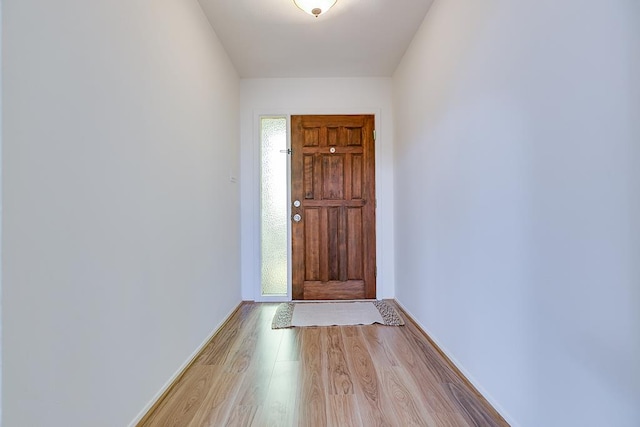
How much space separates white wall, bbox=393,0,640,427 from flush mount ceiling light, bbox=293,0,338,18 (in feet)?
2.38

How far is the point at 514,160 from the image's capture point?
1.24 metres

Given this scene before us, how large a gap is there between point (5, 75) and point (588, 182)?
5.34 ft

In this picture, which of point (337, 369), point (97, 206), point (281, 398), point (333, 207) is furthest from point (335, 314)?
point (97, 206)

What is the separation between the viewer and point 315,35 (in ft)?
7.97

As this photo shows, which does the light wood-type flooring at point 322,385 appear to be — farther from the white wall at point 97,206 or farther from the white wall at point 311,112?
the white wall at point 311,112

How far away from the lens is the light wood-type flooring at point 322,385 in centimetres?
136

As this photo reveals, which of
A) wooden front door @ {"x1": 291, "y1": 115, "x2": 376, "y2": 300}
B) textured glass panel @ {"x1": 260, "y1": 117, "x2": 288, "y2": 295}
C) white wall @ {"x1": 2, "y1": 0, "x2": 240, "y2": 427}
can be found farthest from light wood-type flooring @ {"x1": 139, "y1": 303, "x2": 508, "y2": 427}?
textured glass panel @ {"x1": 260, "y1": 117, "x2": 288, "y2": 295}

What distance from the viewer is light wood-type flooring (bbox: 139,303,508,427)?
A: 4.46ft

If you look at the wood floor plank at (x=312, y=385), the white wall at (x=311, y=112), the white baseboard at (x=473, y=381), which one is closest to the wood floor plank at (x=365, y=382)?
the wood floor plank at (x=312, y=385)

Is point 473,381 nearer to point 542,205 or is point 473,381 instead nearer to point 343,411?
point 343,411

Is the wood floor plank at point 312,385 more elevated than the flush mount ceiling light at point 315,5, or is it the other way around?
the flush mount ceiling light at point 315,5

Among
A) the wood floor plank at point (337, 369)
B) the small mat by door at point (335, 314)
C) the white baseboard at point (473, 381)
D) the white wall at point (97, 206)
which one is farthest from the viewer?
the small mat by door at point (335, 314)

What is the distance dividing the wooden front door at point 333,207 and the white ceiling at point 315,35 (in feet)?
1.73

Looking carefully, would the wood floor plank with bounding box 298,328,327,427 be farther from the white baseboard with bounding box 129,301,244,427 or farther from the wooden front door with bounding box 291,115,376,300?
the wooden front door with bounding box 291,115,376,300
